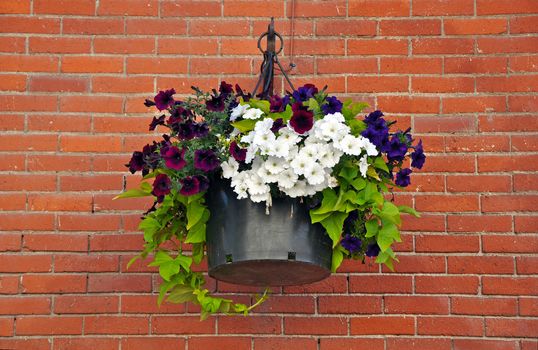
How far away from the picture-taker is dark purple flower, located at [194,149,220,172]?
8.85 ft

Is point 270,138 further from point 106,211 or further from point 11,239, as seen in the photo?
point 11,239

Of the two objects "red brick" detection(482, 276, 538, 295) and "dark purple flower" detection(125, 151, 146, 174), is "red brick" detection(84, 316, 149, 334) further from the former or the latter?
"red brick" detection(482, 276, 538, 295)

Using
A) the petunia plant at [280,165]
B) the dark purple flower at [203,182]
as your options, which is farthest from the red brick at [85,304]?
the dark purple flower at [203,182]

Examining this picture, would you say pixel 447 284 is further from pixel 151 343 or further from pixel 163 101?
pixel 163 101

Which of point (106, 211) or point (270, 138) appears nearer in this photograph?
point (270, 138)

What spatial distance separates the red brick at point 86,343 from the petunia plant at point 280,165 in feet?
1.60

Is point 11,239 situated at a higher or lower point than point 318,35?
lower

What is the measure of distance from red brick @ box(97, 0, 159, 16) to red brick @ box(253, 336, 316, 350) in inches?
45.8

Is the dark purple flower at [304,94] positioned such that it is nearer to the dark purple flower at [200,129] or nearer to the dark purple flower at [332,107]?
the dark purple flower at [332,107]

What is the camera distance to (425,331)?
3.27 metres

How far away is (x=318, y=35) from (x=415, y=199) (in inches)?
25.2

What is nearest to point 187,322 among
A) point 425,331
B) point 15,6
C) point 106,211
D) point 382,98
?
point 106,211

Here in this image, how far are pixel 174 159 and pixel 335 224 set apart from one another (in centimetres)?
47

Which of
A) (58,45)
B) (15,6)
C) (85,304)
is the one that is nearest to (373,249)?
(85,304)
